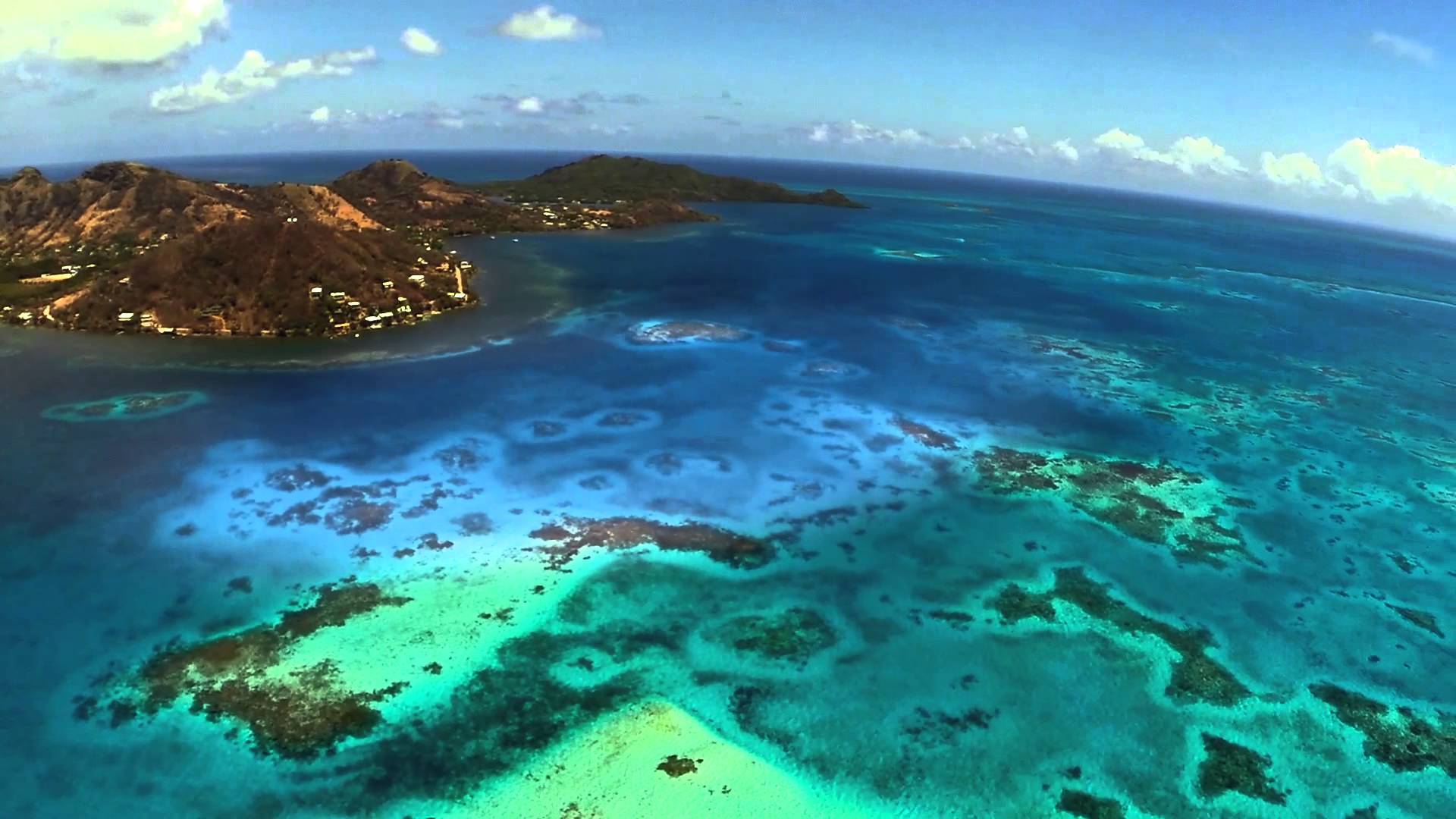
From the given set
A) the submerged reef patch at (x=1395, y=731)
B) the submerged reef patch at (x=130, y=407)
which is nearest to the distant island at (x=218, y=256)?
the submerged reef patch at (x=130, y=407)

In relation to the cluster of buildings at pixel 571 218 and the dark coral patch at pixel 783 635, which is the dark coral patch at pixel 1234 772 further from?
the cluster of buildings at pixel 571 218

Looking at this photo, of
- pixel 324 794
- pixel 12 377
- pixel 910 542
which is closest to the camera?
pixel 324 794

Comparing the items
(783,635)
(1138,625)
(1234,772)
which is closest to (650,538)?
(783,635)

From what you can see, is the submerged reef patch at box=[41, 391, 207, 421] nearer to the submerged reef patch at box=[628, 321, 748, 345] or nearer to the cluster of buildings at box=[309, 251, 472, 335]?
the cluster of buildings at box=[309, 251, 472, 335]

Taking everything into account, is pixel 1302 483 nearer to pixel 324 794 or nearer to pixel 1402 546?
pixel 1402 546

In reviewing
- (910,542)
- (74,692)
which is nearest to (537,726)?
(74,692)

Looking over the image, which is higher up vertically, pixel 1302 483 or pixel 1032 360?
pixel 1032 360
